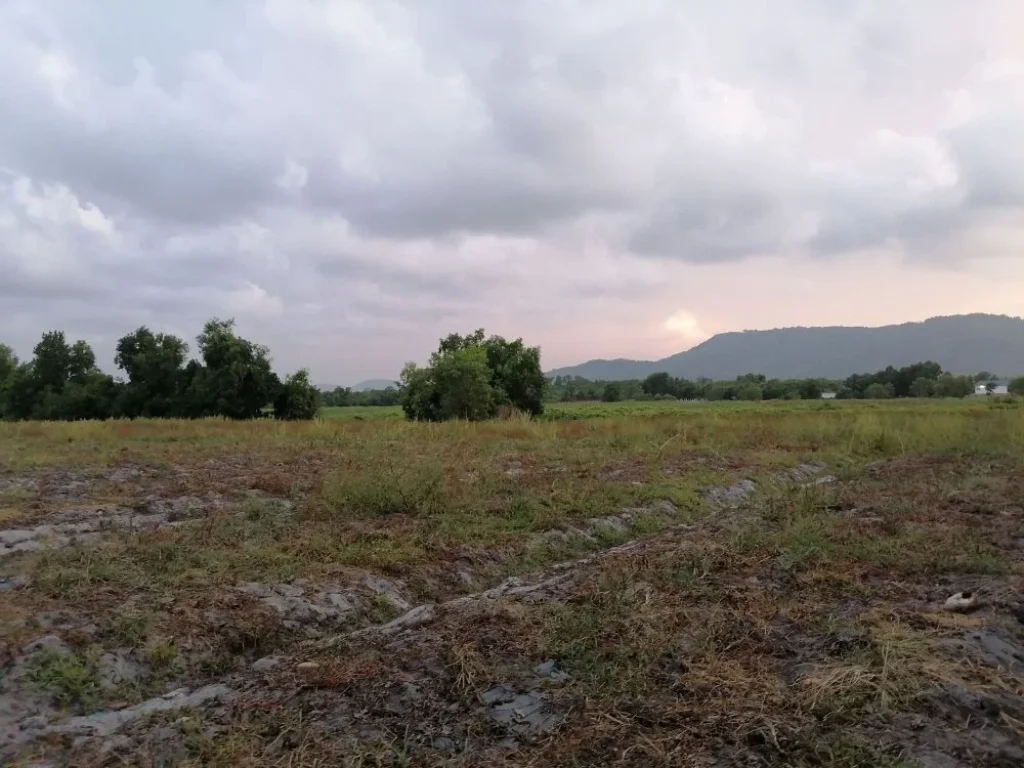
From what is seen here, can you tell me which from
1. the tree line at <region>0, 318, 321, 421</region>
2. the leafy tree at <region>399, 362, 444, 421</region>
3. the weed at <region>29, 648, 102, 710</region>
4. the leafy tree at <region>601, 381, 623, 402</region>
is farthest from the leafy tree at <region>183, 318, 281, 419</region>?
the leafy tree at <region>601, 381, 623, 402</region>

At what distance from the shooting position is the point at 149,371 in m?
37.8

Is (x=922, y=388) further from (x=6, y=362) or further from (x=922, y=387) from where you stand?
(x=6, y=362)

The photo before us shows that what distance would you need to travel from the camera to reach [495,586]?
18.3 feet

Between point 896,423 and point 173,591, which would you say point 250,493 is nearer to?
point 173,591

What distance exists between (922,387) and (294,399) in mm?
82303

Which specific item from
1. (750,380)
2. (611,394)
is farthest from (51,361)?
(750,380)

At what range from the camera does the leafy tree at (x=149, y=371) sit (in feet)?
123

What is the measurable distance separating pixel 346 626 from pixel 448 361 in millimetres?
26983

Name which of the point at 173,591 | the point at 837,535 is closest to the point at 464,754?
the point at 173,591

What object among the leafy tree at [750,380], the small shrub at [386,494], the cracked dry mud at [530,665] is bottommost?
the cracked dry mud at [530,665]

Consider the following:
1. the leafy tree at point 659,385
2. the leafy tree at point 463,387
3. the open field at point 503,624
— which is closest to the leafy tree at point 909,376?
the leafy tree at point 659,385

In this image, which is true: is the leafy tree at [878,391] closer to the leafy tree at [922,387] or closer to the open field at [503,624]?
the leafy tree at [922,387]

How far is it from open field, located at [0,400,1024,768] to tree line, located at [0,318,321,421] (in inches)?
1069

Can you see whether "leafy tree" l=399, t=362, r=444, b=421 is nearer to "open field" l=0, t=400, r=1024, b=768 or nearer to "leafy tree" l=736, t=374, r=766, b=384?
"open field" l=0, t=400, r=1024, b=768
